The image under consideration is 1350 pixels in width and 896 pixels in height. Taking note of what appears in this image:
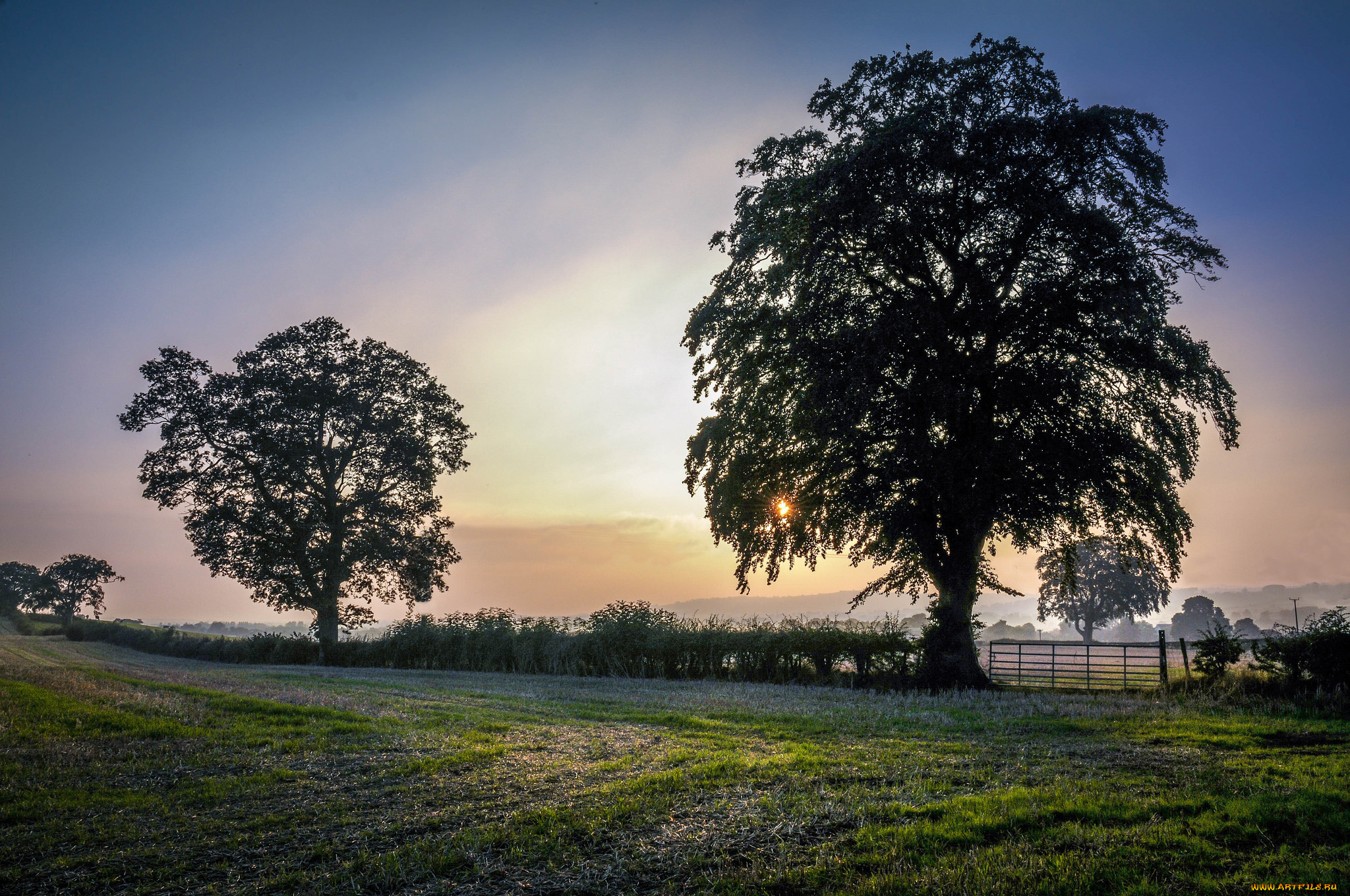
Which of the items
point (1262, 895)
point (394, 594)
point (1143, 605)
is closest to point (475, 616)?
point (394, 594)

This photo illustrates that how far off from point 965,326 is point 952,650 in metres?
9.42

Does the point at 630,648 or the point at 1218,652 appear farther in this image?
the point at 630,648

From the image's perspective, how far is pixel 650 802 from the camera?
605 cm

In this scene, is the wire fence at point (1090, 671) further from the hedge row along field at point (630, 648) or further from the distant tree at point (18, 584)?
the distant tree at point (18, 584)

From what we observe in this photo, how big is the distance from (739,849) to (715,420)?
18406 millimetres

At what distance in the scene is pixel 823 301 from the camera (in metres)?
19.3

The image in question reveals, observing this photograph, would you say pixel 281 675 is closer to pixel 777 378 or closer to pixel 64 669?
pixel 64 669

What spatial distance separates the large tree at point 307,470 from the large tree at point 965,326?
20.7 m

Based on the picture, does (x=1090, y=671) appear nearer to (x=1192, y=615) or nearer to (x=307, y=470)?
(x=307, y=470)

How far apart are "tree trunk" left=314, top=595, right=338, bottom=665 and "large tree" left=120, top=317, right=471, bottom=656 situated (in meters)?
0.07

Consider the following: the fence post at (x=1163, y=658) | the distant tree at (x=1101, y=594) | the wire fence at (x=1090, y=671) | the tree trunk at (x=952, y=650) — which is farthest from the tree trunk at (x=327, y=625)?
the distant tree at (x=1101, y=594)

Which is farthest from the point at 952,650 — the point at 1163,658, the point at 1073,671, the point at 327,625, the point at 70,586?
the point at 70,586

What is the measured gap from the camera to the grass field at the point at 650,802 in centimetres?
445

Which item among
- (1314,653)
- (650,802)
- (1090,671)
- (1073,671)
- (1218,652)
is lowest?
(1073,671)
